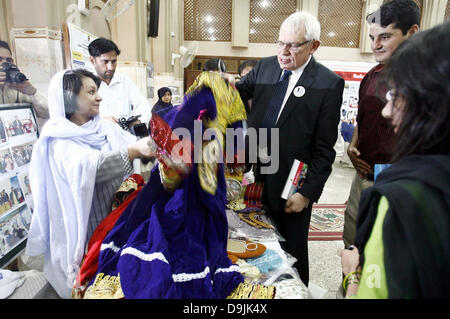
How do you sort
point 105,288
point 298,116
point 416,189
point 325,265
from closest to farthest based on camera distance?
point 416,189 < point 105,288 < point 298,116 < point 325,265

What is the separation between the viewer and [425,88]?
0.54m

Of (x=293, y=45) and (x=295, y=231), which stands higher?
(x=293, y=45)

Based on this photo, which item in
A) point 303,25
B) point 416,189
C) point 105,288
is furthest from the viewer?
point 303,25

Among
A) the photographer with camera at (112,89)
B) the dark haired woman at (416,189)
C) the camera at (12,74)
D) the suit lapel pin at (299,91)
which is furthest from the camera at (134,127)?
the dark haired woman at (416,189)

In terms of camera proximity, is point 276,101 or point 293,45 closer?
point 293,45

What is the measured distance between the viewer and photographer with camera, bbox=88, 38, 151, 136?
1635mm

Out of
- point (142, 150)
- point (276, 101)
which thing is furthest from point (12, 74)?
point (276, 101)

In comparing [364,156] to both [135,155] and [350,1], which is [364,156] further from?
[350,1]

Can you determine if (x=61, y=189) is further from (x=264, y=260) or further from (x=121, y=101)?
(x=264, y=260)

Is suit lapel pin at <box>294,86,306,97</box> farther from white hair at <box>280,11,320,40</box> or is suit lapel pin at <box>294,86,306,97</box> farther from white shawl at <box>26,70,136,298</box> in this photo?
white shawl at <box>26,70,136,298</box>

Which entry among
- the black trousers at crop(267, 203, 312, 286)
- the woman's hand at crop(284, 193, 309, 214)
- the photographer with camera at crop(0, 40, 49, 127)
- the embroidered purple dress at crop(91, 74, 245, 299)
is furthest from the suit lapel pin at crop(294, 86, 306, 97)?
the photographer with camera at crop(0, 40, 49, 127)

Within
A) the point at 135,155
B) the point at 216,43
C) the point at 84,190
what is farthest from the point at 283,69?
the point at 216,43

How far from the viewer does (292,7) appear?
8.38 meters

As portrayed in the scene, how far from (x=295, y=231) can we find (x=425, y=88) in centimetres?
122
